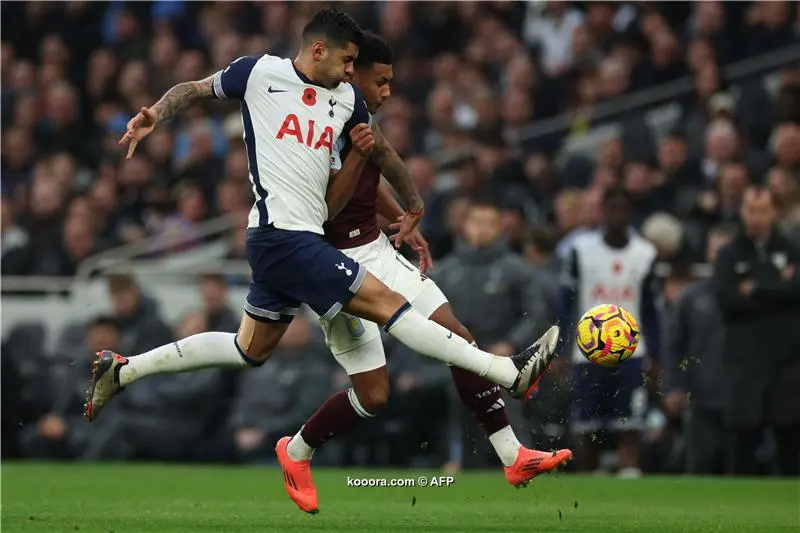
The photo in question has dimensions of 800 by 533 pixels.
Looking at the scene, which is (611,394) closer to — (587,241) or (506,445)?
(587,241)

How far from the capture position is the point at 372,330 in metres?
9.12

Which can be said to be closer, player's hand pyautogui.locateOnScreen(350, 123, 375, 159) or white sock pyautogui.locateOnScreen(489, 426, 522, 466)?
player's hand pyautogui.locateOnScreen(350, 123, 375, 159)

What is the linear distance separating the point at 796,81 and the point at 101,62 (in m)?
9.93

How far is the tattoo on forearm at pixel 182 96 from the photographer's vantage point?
848 centimetres

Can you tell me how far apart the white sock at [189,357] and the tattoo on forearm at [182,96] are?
1.28 m

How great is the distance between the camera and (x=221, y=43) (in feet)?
69.8

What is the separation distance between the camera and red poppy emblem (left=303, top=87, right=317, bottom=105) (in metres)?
8.50

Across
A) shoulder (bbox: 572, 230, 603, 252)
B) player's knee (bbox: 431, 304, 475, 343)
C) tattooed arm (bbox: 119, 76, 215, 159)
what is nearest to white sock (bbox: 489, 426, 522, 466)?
player's knee (bbox: 431, 304, 475, 343)

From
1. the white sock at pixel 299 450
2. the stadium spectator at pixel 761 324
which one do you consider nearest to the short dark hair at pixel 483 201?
the stadium spectator at pixel 761 324

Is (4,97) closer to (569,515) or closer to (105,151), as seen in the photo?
(105,151)

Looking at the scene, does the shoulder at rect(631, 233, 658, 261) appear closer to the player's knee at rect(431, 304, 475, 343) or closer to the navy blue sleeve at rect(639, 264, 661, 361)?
the navy blue sleeve at rect(639, 264, 661, 361)

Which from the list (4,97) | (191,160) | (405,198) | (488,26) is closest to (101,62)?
(4,97)

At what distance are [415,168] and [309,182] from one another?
779 centimetres

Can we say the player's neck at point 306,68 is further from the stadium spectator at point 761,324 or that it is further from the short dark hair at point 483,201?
the short dark hair at point 483,201
